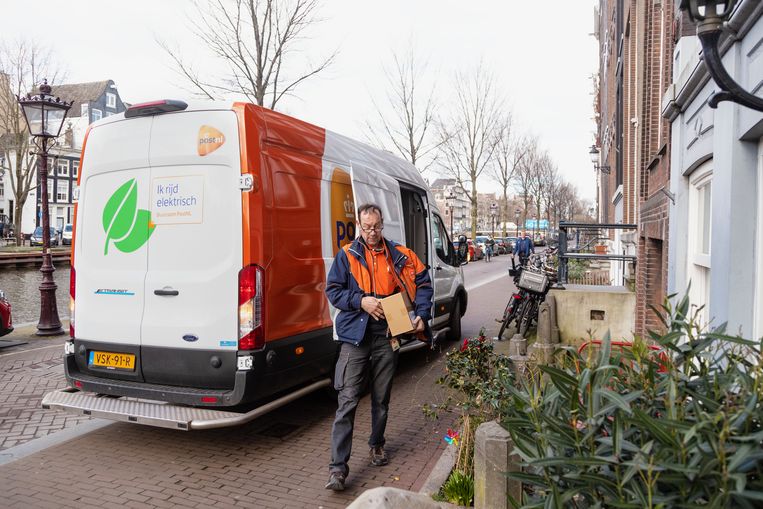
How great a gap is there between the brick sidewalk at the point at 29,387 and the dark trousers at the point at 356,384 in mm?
2982

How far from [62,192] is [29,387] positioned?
60.0 metres

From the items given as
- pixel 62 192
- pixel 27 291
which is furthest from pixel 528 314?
pixel 62 192

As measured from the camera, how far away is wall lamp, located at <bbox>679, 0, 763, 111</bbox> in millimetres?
2547

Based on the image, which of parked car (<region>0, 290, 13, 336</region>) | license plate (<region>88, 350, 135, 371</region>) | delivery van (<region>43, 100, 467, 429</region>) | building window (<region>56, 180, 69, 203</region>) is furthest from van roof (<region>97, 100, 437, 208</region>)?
building window (<region>56, 180, 69, 203</region>)

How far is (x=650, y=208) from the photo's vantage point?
765 centimetres

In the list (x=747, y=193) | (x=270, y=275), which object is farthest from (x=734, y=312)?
(x=270, y=275)

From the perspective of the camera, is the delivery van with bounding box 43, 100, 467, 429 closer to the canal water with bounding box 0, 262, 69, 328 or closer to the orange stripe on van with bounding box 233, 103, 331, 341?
the orange stripe on van with bounding box 233, 103, 331, 341

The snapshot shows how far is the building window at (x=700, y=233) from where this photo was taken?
194 inches

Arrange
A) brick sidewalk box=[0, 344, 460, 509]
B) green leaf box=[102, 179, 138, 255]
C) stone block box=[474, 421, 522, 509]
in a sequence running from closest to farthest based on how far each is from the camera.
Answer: stone block box=[474, 421, 522, 509] → brick sidewalk box=[0, 344, 460, 509] → green leaf box=[102, 179, 138, 255]

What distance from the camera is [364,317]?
4.13 meters

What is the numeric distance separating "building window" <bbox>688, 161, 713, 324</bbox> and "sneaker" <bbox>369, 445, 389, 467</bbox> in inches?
113

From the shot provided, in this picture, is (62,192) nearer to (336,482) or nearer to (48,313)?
(48,313)

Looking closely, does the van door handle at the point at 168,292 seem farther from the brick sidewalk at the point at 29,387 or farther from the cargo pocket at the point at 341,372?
the brick sidewalk at the point at 29,387

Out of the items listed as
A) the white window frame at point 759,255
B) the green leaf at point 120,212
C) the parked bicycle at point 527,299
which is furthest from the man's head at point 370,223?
the parked bicycle at point 527,299
